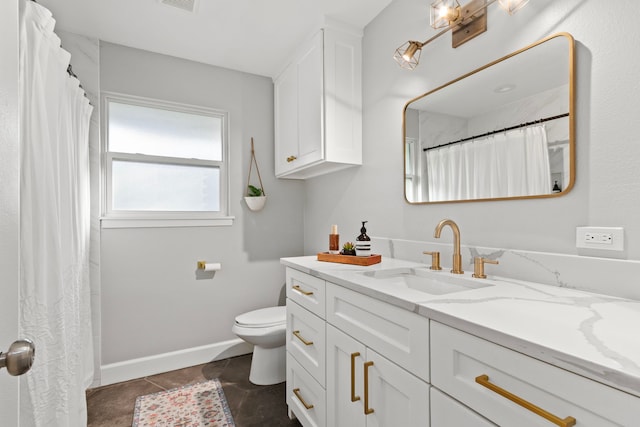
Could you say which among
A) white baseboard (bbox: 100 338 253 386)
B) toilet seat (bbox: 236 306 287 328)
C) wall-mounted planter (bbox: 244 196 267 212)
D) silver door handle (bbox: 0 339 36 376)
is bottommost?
white baseboard (bbox: 100 338 253 386)

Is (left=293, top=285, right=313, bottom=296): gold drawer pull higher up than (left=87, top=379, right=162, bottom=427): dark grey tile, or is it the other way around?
(left=293, top=285, right=313, bottom=296): gold drawer pull

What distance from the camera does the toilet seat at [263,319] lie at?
2.20 meters

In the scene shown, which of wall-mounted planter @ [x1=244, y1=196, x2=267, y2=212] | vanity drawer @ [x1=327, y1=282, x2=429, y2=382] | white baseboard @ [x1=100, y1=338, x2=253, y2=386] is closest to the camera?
vanity drawer @ [x1=327, y1=282, x2=429, y2=382]

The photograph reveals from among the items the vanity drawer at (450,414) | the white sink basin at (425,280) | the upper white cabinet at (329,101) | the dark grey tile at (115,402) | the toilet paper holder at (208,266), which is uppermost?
the upper white cabinet at (329,101)

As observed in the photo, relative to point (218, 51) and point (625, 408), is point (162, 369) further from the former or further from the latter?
point (625, 408)

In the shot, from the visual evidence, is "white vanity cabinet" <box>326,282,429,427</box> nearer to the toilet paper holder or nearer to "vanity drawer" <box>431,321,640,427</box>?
"vanity drawer" <box>431,321,640,427</box>

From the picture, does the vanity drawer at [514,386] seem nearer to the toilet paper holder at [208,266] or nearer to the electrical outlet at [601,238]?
the electrical outlet at [601,238]

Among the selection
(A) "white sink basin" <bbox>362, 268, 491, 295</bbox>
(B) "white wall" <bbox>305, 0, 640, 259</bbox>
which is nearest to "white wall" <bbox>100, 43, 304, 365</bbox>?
(B) "white wall" <bbox>305, 0, 640, 259</bbox>

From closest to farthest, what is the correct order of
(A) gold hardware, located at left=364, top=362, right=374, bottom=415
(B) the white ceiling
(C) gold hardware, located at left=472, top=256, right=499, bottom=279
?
(A) gold hardware, located at left=364, top=362, right=374, bottom=415 < (C) gold hardware, located at left=472, top=256, right=499, bottom=279 < (B) the white ceiling

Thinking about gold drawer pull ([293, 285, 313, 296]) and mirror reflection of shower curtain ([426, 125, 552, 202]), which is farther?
gold drawer pull ([293, 285, 313, 296])

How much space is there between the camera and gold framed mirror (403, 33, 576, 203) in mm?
1171

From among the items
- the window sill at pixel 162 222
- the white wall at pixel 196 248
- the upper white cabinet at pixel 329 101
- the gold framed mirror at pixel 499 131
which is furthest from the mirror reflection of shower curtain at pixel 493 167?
the window sill at pixel 162 222

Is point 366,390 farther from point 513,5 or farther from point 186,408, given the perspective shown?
point 513,5

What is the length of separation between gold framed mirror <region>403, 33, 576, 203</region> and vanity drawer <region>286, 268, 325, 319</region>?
71cm
